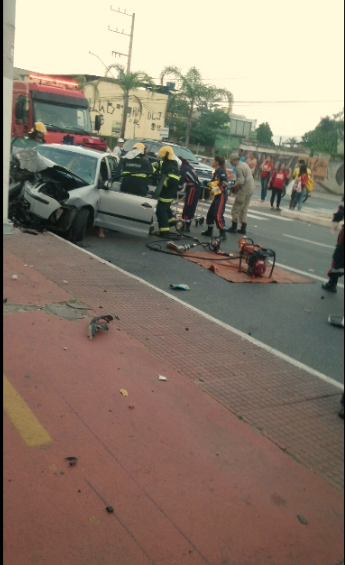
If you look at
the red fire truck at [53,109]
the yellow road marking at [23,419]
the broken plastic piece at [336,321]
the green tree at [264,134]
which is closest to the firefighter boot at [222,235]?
the red fire truck at [53,109]

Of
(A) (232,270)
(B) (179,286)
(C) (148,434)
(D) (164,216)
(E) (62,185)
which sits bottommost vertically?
(C) (148,434)

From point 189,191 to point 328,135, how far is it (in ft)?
27.5

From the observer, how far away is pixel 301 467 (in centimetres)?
267

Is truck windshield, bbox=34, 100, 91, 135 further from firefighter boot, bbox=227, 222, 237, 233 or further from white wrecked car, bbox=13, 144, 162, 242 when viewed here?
firefighter boot, bbox=227, 222, 237, 233

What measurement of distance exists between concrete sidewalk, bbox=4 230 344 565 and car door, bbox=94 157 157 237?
146 cm

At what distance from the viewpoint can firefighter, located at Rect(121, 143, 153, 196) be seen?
546 cm

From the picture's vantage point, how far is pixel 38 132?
6.79 ft

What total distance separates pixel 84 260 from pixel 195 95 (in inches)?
89.9

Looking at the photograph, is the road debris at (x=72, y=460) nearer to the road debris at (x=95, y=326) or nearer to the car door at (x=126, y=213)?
the road debris at (x=95, y=326)

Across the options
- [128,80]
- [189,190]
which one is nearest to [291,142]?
[128,80]

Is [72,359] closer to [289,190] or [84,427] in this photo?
[84,427]

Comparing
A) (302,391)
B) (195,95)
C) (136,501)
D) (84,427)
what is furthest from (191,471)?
(195,95)

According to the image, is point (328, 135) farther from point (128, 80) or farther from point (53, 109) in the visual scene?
point (53, 109)

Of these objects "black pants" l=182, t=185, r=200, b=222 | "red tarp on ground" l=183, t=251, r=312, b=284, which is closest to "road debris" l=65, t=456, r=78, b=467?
"red tarp on ground" l=183, t=251, r=312, b=284
